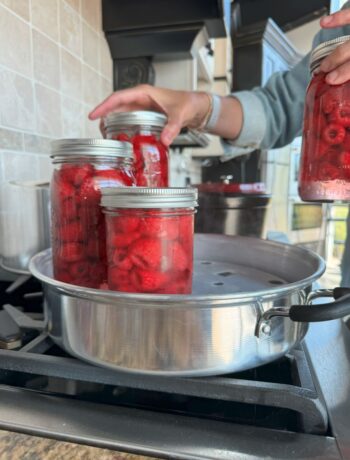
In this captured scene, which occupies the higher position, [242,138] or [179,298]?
[242,138]

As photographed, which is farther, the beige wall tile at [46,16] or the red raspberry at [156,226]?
the beige wall tile at [46,16]

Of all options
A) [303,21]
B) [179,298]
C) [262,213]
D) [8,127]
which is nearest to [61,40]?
[8,127]

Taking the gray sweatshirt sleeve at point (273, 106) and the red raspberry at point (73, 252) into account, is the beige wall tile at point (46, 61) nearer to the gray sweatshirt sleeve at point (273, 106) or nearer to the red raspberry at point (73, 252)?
the gray sweatshirt sleeve at point (273, 106)

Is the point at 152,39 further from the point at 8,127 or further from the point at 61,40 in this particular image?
the point at 8,127

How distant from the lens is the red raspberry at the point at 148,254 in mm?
297

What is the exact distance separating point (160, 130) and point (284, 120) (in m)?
0.32

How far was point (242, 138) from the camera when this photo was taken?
2.14 ft

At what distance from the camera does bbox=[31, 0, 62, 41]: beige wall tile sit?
67 centimetres

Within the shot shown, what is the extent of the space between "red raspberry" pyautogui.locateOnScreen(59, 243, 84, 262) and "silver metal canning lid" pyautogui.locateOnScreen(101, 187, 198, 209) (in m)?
0.07

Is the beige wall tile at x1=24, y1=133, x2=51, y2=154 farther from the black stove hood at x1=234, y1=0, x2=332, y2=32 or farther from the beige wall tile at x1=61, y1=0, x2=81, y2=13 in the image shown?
the black stove hood at x1=234, y1=0, x2=332, y2=32

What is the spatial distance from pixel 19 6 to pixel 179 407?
2.21 feet

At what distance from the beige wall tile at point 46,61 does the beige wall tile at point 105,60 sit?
0.80 ft

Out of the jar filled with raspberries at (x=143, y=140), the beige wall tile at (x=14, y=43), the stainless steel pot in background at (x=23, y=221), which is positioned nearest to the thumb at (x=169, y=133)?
the jar filled with raspberries at (x=143, y=140)

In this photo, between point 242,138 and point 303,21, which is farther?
point 303,21
